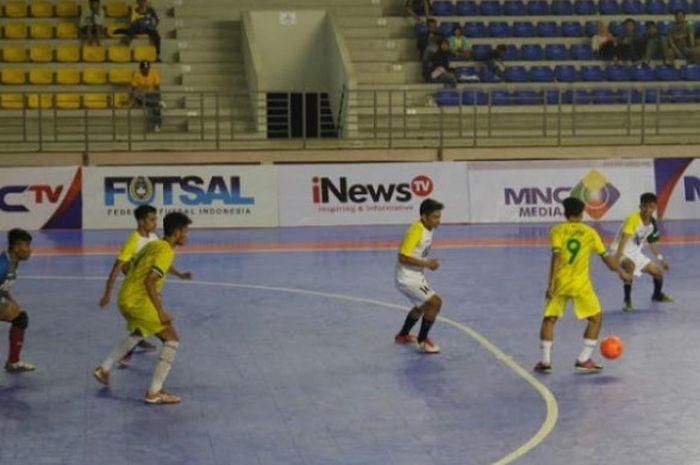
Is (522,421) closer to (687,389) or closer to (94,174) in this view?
(687,389)

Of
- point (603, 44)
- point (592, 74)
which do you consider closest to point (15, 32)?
point (592, 74)

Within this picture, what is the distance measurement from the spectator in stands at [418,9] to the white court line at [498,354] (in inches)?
624

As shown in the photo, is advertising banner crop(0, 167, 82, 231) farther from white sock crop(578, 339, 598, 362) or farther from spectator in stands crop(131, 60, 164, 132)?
white sock crop(578, 339, 598, 362)

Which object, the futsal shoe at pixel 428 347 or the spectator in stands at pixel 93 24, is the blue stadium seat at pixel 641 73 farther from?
the futsal shoe at pixel 428 347

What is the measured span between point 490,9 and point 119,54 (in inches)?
390

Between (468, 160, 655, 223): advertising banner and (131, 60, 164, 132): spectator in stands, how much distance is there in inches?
291

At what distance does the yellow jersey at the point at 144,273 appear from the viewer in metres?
12.4

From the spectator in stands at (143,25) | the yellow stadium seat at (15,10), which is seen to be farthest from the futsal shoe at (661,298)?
the yellow stadium seat at (15,10)

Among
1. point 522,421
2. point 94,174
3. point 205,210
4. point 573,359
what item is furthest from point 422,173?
point 522,421

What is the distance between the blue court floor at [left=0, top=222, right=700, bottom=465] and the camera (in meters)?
10.8

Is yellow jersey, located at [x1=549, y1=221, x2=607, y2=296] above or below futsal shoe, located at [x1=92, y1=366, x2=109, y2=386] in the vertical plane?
above

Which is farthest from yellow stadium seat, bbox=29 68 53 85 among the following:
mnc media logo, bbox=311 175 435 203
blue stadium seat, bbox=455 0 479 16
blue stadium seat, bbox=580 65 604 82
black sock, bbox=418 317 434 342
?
black sock, bbox=418 317 434 342

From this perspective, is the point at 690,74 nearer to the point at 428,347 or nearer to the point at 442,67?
the point at 442,67

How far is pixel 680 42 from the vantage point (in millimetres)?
34375
